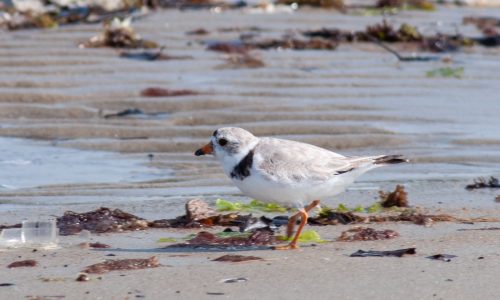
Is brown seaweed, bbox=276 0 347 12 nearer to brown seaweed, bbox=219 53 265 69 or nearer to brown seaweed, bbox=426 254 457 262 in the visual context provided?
brown seaweed, bbox=219 53 265 69

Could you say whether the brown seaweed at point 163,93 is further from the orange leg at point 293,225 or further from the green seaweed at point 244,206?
the orange leg at point 293,225

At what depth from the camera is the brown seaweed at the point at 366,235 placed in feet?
17.9

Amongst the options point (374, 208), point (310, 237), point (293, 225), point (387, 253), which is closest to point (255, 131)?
point (374, 208)

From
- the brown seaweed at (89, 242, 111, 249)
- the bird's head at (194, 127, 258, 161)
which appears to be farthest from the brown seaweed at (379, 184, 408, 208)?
the brown seaweed at (89, 242, 111, 249)

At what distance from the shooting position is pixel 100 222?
5824 millimetres

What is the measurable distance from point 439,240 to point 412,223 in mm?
486

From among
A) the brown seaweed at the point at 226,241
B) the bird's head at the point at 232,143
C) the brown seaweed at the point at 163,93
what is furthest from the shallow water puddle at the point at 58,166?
the brown seaweed at the point at 226,241

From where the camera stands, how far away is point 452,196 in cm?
684

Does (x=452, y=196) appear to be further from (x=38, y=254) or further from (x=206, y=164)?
(x=38, y=254)

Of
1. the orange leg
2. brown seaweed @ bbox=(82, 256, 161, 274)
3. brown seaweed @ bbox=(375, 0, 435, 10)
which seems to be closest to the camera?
brown seaweed @ bbox=(82, 256, 161, 274)

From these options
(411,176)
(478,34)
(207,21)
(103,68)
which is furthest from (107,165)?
(478,34)

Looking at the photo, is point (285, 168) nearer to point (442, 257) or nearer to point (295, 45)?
point (442, 257)

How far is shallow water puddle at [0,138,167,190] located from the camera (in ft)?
25.3

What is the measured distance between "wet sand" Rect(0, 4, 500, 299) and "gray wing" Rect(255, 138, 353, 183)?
1.12 feet
